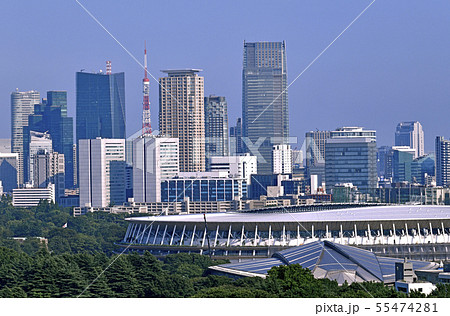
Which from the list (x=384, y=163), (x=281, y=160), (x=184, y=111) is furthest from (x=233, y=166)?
(x=384, y=163)

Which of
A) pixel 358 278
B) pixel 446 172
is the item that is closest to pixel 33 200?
pixel 446 172

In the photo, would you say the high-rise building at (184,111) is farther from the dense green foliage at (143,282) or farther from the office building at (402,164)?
the dense green foliage at (143,282)

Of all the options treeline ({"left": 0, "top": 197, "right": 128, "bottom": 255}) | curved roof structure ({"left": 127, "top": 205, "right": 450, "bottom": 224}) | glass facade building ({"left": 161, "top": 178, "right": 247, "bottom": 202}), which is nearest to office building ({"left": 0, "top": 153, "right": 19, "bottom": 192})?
treeline ({"left": 0, "top": 197, "right": 128, "bottom": 255})

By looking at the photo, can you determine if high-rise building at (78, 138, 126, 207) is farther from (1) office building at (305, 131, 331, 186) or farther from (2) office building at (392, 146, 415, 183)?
(2) office building at (392, 146, 415, 183)

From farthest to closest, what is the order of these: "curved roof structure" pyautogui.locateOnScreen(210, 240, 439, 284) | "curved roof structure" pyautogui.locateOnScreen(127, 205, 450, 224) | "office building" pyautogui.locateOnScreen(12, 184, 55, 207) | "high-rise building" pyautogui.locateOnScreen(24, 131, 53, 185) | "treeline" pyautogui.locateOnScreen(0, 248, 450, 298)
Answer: "high-rise building" pyautogui.locateOnScreen(24, 131, 53, 185) < "office building" pyautogui.locateOnScreen(12, 184, 55, 207) < "curved roof structure" pyautogui.locateOnScreen(127, 205, 450, 224) < "curved roof structure" pyautogui.locateOnScreen(210, 240, 439, 284) < "treeline" pyautogui.locateOnScreen(0, 248, 450, 298)

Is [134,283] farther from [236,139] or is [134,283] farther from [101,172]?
[236,139]
